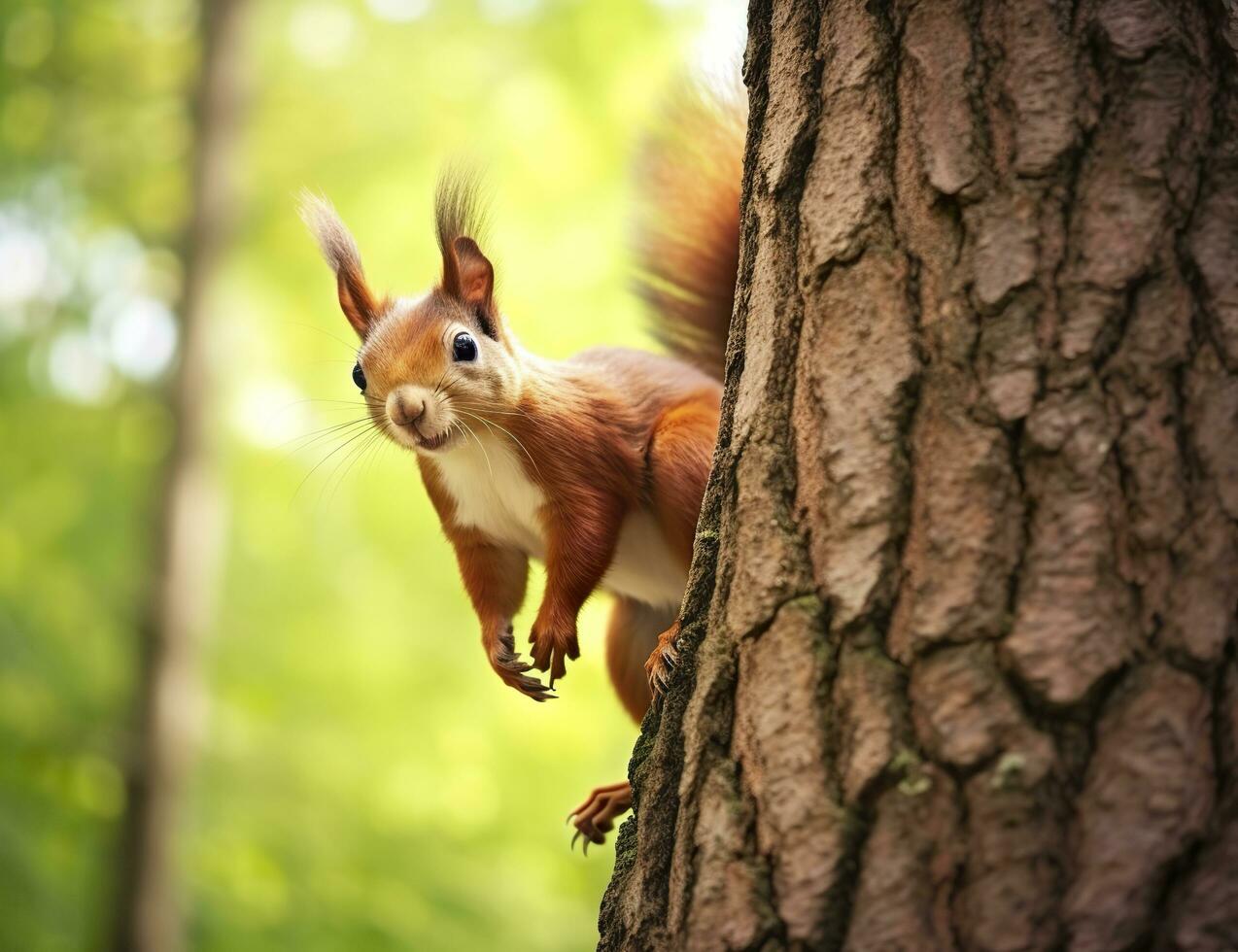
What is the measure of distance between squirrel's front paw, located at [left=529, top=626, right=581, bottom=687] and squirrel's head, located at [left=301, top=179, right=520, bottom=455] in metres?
0.37

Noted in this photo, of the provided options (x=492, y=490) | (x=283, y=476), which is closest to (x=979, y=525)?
(x=492, y=490)

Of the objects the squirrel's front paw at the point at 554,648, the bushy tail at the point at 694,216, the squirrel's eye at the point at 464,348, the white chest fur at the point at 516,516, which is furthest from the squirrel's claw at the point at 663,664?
the bushy tail at the point at 694,216

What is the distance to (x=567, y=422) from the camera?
1.97 m

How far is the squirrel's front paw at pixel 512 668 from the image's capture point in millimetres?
1882

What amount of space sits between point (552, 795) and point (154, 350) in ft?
9.23

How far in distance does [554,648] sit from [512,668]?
0.12m

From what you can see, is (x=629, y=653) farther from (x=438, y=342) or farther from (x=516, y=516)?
(x=438, y=342)

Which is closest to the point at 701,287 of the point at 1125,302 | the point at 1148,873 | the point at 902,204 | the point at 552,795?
the point at 902,204

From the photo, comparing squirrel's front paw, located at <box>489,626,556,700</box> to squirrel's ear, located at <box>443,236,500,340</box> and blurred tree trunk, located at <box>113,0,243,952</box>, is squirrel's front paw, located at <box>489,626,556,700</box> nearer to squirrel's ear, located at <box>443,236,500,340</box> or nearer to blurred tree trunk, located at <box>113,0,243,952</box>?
squirrel's ear, located at <box>443,236,500,340</box>

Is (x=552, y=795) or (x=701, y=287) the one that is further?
(x=552, y=795)

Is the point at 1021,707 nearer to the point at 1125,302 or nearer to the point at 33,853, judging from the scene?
the point at 1125,302

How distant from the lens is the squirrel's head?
1.90m

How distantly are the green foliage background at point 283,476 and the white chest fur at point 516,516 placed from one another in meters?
2.46

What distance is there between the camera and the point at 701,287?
2.17 m
